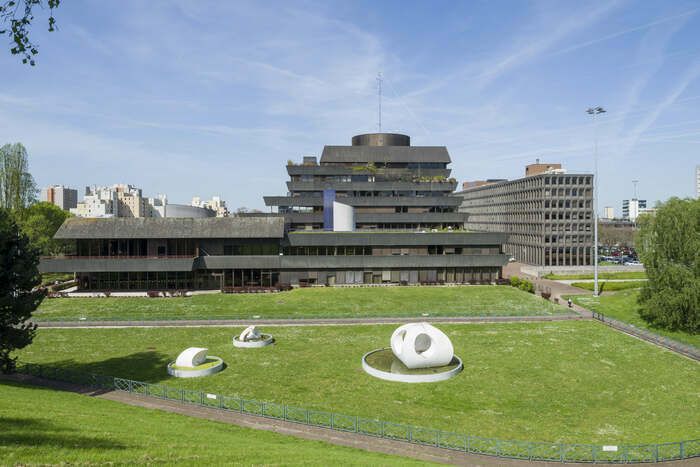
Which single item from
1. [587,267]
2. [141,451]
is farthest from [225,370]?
[587,267]

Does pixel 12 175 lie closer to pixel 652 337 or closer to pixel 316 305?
pixel 316 305

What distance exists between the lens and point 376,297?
63281 mm

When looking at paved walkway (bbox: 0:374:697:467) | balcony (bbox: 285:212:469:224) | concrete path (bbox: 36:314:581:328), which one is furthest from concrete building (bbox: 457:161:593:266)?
paved walkway (bbox: 0:374:697:467)

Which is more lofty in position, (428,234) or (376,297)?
(428,234)

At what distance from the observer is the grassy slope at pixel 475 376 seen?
84.8 ft

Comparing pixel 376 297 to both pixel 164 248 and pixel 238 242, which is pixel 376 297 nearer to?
pixel 238 242

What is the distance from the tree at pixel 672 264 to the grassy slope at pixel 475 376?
6.74m

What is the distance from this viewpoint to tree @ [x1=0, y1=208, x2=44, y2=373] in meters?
27.3

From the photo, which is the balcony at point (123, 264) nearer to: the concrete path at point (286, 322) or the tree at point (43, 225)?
the tree at point (43, 225)

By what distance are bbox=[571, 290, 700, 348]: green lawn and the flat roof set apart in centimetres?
4283

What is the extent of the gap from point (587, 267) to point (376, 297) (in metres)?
55.2

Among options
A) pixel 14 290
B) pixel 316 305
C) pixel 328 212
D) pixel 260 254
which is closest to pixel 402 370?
pixel 14 290

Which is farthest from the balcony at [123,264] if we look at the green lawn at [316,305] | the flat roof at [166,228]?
the green lawn at [316,305]

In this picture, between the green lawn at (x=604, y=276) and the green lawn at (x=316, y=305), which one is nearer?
the green lawn at (x=316, y=305)
